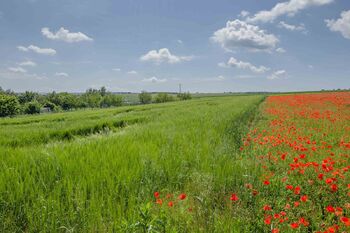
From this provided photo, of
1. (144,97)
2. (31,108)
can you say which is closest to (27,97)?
(31,108)

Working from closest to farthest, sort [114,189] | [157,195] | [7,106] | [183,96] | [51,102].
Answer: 1. [157,195]
2. [114,189]
3. [7,106]
4. [51,102]
5. [183,96]

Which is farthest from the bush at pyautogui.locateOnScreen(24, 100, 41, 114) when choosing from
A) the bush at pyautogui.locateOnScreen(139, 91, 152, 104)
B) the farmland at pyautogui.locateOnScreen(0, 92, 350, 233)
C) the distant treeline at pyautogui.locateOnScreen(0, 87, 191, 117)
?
the farmland at pyautogui.locateOnScreen(0, 92, 350, 233)

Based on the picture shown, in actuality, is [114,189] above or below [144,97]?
below

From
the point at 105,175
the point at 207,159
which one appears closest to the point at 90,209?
the point at 105,175

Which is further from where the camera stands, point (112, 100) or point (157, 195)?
point (112, 100)

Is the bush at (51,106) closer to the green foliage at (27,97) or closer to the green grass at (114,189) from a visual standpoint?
the green foliage at (27,97)

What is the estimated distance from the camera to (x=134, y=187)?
3242 millimetres

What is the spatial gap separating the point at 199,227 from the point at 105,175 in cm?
156

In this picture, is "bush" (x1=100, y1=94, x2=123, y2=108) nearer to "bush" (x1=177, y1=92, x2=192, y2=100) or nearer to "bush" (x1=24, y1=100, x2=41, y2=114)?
"bush" (x1=177, y1=92, x2=192, y2=100)

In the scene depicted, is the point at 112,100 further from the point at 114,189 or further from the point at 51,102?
the point at 114,189

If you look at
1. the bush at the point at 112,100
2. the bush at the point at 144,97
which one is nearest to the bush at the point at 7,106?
the bush at the point at 112,100

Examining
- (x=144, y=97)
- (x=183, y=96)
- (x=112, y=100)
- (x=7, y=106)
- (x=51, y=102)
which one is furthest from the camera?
(x=144, y=97)

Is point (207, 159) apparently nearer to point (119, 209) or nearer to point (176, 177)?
point (176, 177)

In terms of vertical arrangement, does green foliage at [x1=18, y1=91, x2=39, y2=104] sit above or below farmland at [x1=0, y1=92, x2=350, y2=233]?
above
